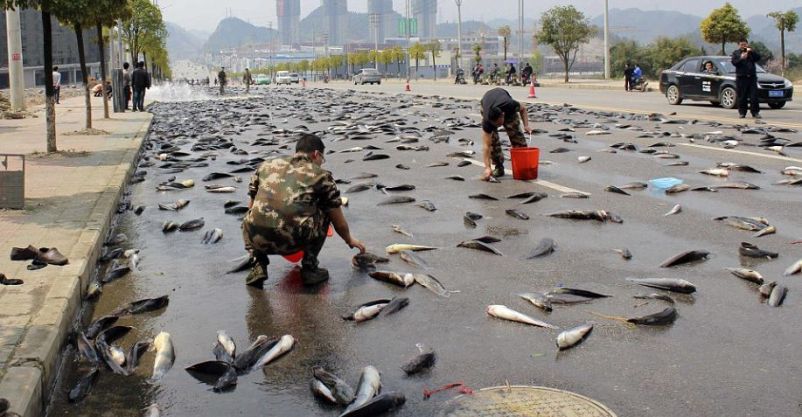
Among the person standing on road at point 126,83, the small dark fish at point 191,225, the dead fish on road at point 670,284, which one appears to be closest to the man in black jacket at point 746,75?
the small dark fish at point 191,225

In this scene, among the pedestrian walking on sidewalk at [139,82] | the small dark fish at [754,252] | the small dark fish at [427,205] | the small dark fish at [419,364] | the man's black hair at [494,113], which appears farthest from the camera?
the pedestrian walking on sidewalk at [139,82]

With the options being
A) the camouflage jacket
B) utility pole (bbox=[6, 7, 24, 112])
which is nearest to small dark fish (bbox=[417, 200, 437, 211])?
the camouflage jacket

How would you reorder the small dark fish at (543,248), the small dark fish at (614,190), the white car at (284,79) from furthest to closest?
the white car at (284,79)
the small dark fish at (614,190)
the small dark fish at (543,248)

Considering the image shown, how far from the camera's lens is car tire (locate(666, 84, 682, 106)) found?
1173 inches

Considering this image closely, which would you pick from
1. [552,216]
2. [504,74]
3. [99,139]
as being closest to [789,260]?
[552,216]

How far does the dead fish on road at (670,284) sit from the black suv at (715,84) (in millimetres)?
21109

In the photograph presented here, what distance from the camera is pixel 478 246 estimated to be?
7727 millimetres

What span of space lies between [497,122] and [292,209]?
5.61 meters

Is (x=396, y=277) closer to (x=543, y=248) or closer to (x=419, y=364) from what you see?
(x=543, y=248)

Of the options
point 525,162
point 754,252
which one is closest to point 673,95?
point 525,162

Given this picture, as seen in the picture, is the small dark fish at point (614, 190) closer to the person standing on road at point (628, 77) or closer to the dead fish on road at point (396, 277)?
the dead fish on road at point (396, 277)

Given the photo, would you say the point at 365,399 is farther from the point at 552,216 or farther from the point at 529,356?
→ the point at 552,216

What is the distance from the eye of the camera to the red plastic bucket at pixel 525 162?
11.7m

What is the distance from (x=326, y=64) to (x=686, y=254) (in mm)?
156605
